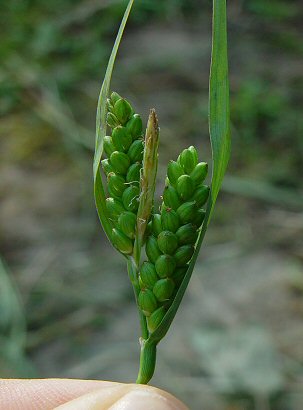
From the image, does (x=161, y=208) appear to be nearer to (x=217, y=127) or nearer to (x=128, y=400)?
(x=217, y=127)

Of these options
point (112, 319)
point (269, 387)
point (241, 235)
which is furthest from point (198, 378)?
point (241, 235)

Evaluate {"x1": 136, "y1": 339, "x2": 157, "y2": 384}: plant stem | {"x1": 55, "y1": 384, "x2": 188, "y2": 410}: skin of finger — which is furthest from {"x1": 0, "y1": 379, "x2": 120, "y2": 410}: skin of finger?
{"x1": 136, "y1": 339, "x2": 157, "y2": 384}: plant stem

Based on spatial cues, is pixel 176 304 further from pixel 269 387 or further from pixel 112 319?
pixel 112 319

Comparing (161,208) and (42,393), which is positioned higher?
(161,208)

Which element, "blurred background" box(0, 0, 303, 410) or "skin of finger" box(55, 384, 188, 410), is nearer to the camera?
"skin of finger" box(55, 384, 188, 410)

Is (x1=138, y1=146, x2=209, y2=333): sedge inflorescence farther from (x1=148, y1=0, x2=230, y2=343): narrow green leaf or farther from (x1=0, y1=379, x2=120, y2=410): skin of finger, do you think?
(x1=0, y1=379, x2=120, y2=410): skin of finger

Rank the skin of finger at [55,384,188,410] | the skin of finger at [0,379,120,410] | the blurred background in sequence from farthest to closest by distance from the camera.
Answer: the blurred background < the skin of finger at [0,379,120,410] < the skin of finger at [55,384,188,410]

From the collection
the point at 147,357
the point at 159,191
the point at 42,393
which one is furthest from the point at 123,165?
the point at 159,191
